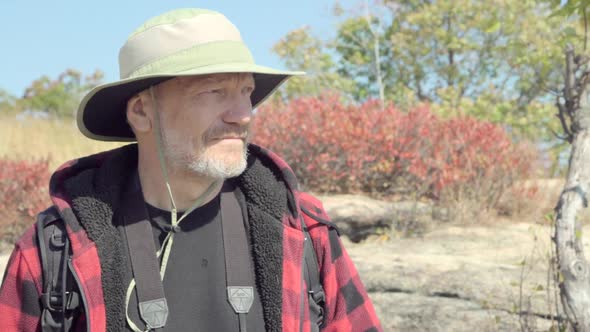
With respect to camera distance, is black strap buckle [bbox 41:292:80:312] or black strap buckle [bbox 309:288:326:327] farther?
black strap buckle [bbox 309:288:326:327]

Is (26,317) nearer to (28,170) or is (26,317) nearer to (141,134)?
(141,134)

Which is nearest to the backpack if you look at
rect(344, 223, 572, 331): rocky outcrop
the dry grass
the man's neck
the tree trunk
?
the man's neck

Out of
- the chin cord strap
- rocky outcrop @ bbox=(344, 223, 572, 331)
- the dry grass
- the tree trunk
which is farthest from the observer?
the dry grass

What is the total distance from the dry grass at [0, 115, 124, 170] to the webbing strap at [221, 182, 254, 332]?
11.5 m

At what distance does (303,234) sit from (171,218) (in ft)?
1.36

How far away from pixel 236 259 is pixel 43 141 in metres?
14.6

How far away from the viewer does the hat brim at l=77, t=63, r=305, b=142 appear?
218cm

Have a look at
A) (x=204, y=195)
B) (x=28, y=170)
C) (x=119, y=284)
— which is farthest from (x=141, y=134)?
(x=28, y=170)

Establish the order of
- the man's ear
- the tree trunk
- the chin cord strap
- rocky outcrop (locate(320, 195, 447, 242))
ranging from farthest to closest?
rocky outcrop (locate(320, 195, 447, 242)) < the tree trunk < the man's ear < the chin cord strap

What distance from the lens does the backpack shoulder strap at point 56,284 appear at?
1.99 metres

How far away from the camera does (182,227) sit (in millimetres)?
2281

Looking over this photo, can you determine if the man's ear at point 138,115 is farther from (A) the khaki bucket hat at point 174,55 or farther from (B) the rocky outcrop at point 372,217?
(B) the rocky outcrop at point 372,217

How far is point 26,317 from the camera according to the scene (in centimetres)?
204

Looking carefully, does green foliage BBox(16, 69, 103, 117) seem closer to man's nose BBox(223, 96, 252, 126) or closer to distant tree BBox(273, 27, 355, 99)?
distant tree BBox(273, 27, 355, 99)
